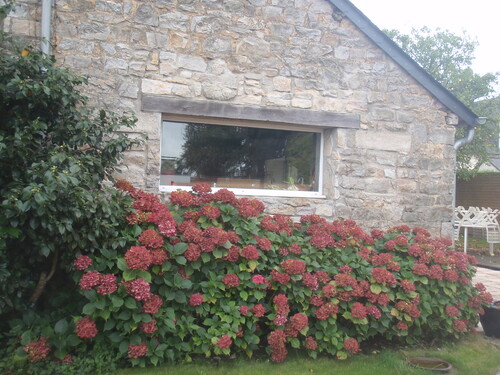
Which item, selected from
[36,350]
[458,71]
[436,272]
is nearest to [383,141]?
[436,272]

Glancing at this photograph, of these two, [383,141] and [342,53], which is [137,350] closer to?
[383,141]

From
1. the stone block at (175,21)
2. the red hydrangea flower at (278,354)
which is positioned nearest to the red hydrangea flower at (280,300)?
the red hydrangea flower at (278,354)

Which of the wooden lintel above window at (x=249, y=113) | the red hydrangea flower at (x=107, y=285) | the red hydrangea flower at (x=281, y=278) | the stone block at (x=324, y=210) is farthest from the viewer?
the stone block at (x=324, y=210)

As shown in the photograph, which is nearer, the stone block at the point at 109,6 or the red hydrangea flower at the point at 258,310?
the red hydrangea flower at the point at 258,310

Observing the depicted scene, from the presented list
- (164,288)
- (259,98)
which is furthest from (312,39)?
(164,288)

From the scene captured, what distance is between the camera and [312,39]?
6.05m

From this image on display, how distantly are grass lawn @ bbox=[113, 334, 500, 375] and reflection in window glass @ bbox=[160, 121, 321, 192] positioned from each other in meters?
2.63

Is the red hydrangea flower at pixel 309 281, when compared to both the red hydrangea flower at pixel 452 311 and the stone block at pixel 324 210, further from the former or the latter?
the stone block at pixel 324 210

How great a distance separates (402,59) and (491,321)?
3.60 metres

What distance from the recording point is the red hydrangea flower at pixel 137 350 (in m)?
3.51

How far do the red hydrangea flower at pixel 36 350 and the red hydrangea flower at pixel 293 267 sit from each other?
2069 mm

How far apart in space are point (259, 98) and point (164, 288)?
303cm

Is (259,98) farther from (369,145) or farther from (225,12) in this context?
(369,145)

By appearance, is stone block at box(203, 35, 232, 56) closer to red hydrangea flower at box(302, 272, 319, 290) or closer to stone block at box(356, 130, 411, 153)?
stone block at box(356, 130, 411, 153)
